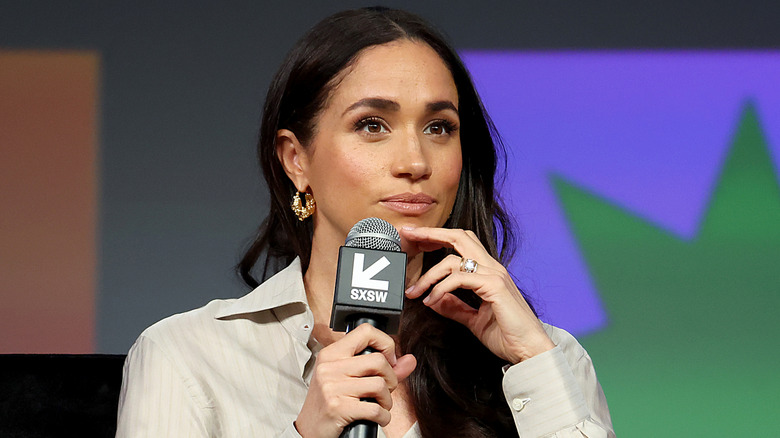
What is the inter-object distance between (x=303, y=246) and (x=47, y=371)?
0.60 metres

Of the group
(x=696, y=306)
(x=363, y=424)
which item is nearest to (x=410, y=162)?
(x=363, y=424)

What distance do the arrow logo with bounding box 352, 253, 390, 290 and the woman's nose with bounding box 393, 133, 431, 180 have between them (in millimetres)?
471

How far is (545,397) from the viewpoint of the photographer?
1670 mm

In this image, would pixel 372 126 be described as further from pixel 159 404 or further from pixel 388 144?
pixel 159 404

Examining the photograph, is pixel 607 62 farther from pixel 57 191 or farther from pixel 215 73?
pixel 57 191

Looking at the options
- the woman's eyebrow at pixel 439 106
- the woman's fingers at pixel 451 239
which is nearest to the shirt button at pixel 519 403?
the woman's fingers at pixel 451 239

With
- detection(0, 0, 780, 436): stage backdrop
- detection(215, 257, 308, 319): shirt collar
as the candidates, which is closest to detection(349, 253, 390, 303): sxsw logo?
detection(215, 257, 308, 319): shirt collar

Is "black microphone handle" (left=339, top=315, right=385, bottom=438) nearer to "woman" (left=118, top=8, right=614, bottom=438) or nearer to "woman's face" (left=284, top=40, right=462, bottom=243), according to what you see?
"woman" (left=118, top=8, right=614, bottom=438)

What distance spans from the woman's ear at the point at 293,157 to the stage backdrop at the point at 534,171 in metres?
1.15

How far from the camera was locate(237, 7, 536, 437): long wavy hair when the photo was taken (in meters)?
1.87

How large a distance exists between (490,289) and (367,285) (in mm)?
436

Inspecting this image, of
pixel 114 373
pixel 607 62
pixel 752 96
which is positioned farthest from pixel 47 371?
pixel 752 96

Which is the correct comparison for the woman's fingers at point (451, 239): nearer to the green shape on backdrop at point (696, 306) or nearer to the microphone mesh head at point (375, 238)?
the microphone mesh head at point (375, 238)

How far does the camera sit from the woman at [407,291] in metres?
1.69
